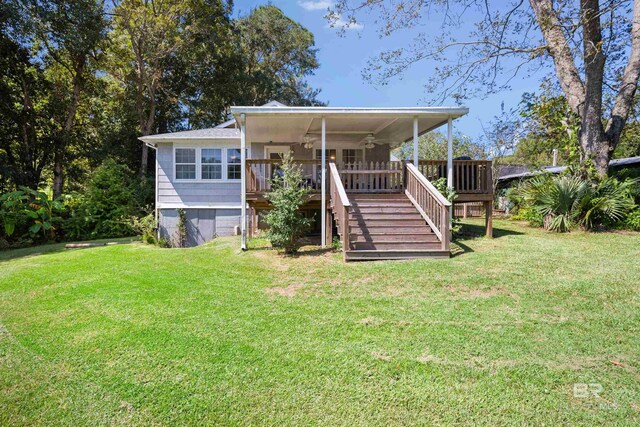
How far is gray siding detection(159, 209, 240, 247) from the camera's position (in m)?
13.6

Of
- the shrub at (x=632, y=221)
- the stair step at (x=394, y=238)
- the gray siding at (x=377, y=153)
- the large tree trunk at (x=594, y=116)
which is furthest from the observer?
the gray siding at (x=377, y=153)

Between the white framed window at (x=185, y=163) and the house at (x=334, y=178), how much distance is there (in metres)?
0.04

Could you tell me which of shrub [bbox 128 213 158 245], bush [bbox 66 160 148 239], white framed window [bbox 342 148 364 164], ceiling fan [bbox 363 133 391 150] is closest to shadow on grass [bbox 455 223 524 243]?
ceiling fan [bbox 363 133 391 150]

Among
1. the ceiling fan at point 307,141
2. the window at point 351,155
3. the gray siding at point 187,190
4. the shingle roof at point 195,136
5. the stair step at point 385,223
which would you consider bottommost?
the stair step at point 385,223

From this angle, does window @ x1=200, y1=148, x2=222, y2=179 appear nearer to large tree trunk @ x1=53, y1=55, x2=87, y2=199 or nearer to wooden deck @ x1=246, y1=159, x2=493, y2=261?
wooden deck @ x1=246, y1=159, x2=493, y2=261

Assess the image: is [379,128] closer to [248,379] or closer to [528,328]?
A: [528,328]

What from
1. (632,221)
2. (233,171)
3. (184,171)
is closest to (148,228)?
(184,171)

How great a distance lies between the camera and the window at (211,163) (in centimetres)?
1356

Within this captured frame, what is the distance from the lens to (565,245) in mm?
8516

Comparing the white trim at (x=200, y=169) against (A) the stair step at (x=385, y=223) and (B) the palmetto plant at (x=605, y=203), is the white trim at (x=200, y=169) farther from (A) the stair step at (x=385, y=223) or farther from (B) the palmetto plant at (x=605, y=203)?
(B) the palmetto plant at (x=605, y=203)

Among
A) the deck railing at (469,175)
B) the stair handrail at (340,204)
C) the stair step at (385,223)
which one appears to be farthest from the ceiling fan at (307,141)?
the stair step at (385,223)

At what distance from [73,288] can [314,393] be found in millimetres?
5345

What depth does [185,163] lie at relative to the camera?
44.4ft

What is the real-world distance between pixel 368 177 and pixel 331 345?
7.94 m
